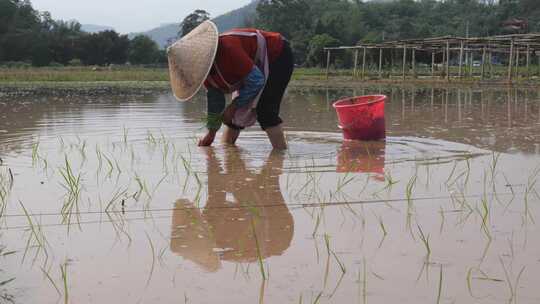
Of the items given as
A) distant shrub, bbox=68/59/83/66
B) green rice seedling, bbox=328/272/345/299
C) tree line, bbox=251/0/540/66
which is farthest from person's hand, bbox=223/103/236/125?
distant shrub, bbox=68/59/83/66

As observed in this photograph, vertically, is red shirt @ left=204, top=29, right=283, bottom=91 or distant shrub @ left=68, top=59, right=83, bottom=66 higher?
red shirt @ left=204, top=29, right=283, bottom=91

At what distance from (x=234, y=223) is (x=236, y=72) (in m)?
2.15

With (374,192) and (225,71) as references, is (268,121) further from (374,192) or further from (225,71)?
(374,192)

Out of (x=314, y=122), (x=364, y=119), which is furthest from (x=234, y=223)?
(x=314, y=122)

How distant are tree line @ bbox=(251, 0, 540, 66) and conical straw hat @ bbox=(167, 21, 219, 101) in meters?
46.6

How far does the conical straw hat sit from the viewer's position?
4.96 m

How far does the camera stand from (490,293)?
7.30 feet

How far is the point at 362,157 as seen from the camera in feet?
17.6

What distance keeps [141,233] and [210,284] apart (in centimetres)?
76

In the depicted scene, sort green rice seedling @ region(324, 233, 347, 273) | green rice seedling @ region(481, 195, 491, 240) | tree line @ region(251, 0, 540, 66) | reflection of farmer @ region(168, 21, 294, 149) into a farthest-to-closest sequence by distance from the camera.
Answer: tree line @ region(251, 0, 540, 66), reflection of farmer @ region(168, 21, 294, 149), green rice seedling @ region(481, 195, 491, 240), green rice seedling @ region(324, 233, 347, 273)

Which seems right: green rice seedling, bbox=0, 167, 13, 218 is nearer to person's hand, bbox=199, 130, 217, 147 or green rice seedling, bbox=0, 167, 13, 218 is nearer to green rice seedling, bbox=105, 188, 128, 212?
green rice seedling, bbox=105, 188, 128, 212

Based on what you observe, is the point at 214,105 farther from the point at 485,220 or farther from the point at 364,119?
the point at 485,220

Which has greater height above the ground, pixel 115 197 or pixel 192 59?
pixel 192 59

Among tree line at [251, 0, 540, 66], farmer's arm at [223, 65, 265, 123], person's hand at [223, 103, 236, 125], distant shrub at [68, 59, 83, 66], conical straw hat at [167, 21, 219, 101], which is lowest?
distant shrub at [68, 59, 83, 66]
